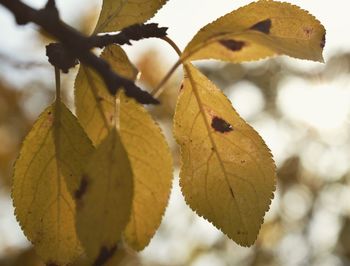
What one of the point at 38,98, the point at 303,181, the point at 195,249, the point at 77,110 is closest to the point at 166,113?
the point at 38,98

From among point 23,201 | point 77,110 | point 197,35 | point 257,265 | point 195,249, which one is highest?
point 197,35

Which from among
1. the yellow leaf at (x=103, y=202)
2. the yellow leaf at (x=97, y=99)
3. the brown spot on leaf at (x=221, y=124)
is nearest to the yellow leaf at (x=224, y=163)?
the brown spot on leaf at (x=221, y=124)

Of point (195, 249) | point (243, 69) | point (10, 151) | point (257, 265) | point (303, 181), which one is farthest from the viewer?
point (243, 69)

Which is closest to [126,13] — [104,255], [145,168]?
[145,168]

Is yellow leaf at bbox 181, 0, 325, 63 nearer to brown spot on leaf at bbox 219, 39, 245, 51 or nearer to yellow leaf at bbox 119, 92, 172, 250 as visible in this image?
brown spot on leaf at bbox 219, 39, 245, 51

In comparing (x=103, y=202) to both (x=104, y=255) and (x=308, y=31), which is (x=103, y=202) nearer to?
(x=104, y=255)

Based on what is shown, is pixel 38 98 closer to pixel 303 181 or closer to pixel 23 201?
pixel 303 181
